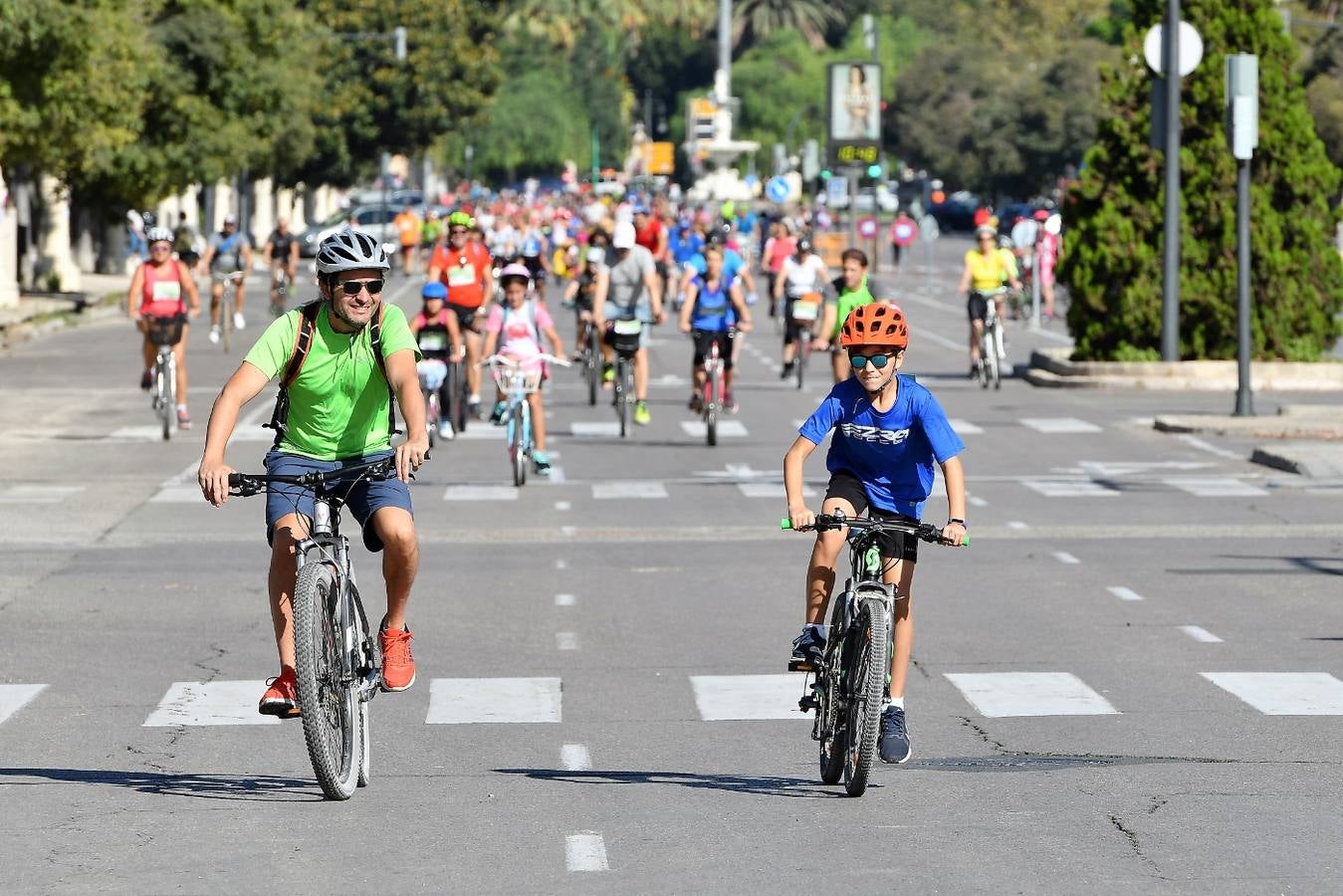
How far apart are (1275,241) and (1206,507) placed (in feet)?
45.2

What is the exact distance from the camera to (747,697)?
35.8ft

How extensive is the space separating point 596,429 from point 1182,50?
937cm

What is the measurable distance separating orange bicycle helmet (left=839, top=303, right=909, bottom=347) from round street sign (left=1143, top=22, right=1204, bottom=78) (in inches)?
904

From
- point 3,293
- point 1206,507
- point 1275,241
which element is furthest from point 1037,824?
point 3,293

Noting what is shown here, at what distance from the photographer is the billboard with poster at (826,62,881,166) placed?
59.1 metres

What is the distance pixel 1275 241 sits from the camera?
1255 inches

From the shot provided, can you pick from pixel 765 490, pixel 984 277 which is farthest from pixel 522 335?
pixel 984 277

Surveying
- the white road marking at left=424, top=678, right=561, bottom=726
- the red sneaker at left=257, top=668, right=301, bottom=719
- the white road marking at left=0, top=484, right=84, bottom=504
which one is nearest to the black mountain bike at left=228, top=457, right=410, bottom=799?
the red sneaker at left=257, top=668, right=301, bottom=719

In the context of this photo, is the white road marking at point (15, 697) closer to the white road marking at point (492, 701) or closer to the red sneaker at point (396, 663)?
the white road marking at point (492, 701)

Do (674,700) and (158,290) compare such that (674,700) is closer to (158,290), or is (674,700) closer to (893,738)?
(893,738)

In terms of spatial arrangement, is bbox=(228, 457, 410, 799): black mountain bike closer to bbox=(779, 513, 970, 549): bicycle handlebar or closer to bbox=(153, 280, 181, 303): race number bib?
bbox=(779, 513, 970, 549): bicycle handlebar

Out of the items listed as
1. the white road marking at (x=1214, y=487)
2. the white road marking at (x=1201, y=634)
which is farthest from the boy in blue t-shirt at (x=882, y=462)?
the white road marking at (x=1214, y=487)

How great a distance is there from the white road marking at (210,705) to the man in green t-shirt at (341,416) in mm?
1557

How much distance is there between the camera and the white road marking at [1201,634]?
12.5m
